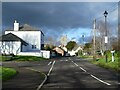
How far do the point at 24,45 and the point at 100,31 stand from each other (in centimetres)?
2393

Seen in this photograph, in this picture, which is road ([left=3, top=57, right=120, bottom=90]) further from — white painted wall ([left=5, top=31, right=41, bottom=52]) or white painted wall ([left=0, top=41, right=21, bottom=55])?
white painted wall ([left=5, top=31, right=41, bottom=52])

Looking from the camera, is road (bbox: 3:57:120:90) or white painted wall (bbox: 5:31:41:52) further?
white painted wall (bbox: 5:31:41:52)

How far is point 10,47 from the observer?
89.7 meters

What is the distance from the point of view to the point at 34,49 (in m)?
106

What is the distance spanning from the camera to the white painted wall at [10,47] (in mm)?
88562

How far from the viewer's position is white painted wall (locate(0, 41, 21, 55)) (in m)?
88.6

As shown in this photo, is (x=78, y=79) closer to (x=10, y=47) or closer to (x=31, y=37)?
(x=10, y=47)

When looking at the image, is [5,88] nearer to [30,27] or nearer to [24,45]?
[24,45]

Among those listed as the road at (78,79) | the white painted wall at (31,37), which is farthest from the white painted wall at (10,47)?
the road at (78,79)

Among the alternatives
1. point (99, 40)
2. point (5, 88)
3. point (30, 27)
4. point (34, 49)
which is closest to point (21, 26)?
point (30, 27)

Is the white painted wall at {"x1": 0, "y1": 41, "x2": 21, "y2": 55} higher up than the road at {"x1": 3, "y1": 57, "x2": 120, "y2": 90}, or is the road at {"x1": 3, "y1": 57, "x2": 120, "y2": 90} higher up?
the white painted wall at {"x1": 0, "y1": 41, "x2": 21, "y2": 55}

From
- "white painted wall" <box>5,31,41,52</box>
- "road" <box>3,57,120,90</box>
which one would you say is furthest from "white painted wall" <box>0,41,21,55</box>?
"road" <box>3,57,120,90</box>

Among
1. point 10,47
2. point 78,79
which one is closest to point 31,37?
point 10,47

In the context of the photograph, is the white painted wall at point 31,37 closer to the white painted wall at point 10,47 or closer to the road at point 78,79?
the white painted wall at point 10,47
